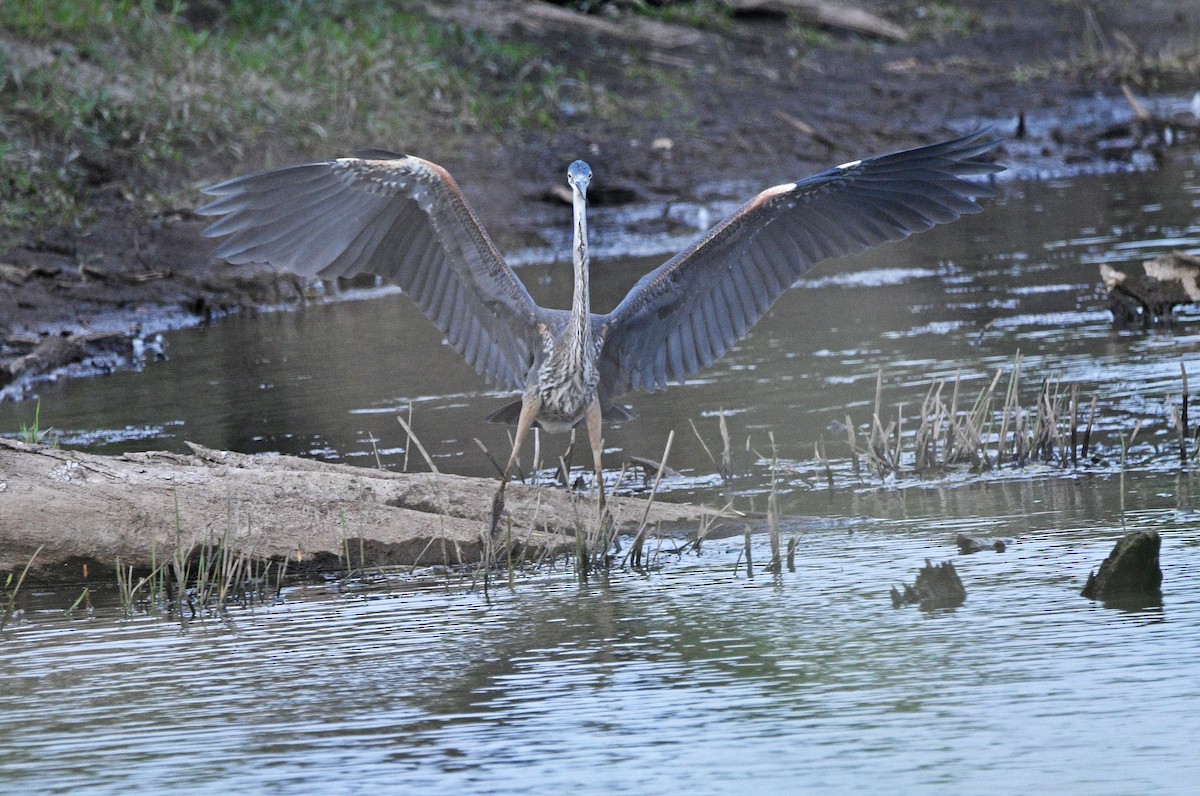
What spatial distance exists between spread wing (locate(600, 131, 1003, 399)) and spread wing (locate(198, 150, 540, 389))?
514 mm

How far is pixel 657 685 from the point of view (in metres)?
4.54

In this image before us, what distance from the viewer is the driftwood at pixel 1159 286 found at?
991 centimetres

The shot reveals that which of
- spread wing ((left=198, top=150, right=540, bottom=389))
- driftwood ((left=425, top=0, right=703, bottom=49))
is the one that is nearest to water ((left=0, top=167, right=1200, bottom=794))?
spread wing ((left=198, top=150, right=540, bottom=389))

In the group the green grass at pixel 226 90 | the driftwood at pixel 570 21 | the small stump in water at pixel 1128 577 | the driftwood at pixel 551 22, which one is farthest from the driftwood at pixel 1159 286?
the driftwood at pixel 551 22

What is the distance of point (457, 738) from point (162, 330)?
9.32 m

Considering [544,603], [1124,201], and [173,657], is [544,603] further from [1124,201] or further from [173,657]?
[1124,201]

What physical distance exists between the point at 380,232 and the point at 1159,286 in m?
5.30

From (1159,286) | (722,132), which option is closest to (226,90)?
(722,132)

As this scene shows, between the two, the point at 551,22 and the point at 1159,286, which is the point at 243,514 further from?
the point at 551,22

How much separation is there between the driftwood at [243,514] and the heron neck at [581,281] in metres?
0.66

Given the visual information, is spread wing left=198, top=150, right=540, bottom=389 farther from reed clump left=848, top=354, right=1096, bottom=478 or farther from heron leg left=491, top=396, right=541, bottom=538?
reed clump left=848, top=354, right=1096, bottom=478

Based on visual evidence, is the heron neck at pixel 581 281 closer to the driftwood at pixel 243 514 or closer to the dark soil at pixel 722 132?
the driftwood at pixel 243 514

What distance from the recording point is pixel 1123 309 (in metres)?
10.1

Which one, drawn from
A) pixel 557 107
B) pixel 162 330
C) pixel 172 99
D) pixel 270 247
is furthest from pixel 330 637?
pixel 557 107
